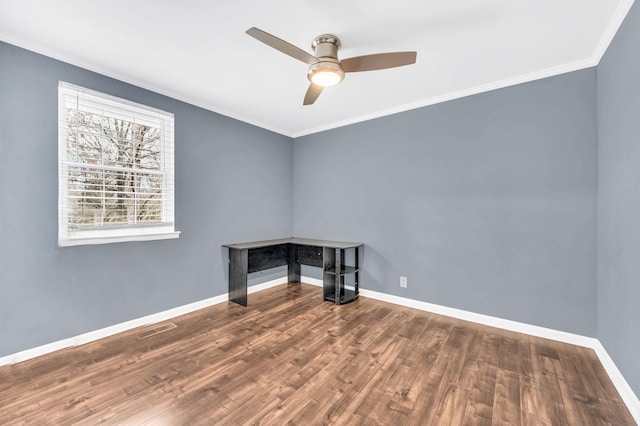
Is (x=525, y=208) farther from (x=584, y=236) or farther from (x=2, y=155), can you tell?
(x=2, y=155)

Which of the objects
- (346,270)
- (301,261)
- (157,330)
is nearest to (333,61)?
(346,270)

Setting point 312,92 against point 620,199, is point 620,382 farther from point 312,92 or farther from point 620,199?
point 312,92

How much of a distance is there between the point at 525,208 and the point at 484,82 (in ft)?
4.49

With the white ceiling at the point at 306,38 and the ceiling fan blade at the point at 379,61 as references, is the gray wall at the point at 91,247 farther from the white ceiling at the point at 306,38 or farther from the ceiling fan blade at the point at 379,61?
the ceiling fan blade at the point at 379,61

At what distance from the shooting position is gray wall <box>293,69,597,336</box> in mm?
2520

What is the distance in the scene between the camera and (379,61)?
2.03 meters

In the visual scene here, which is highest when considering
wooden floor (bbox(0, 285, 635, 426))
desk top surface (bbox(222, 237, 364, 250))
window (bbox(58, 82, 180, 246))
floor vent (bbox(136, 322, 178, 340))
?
window (bbox(58, 82, 180, 246))

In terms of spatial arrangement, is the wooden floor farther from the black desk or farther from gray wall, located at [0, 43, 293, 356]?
the black desk

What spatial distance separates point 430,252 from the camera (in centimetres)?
332

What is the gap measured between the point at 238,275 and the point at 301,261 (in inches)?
39.2

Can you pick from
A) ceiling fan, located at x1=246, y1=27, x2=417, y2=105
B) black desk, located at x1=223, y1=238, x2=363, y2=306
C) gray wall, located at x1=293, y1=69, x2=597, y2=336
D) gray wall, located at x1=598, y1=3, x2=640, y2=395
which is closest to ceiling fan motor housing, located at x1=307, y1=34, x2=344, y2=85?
ceiling fan, located at x1=246, y1=27, x2=417, y2=105

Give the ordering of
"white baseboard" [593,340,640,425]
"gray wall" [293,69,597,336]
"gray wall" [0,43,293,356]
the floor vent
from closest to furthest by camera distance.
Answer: "white baseboard" [593,340,640,425], "gray wall" [0,43,293,356], "gray wall" [293,69,597,336], the floor vent

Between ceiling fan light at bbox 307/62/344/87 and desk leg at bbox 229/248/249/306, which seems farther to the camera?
desk leg at bbox 229/248/249/306

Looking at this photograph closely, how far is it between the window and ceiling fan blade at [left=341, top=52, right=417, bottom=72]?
2215 mm
